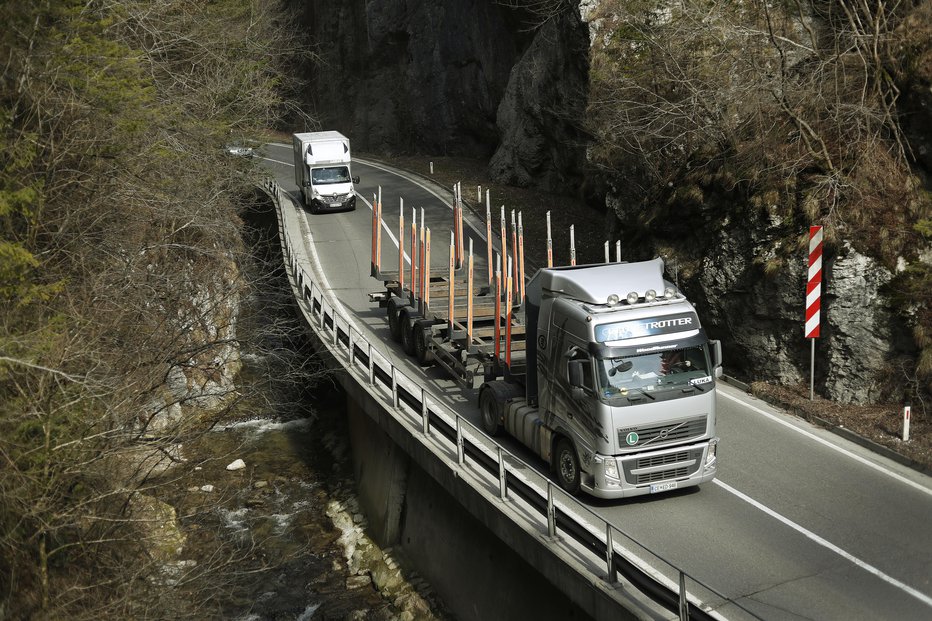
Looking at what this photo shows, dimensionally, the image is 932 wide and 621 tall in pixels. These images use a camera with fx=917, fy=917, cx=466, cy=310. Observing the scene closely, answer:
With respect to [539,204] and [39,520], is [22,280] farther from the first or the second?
[539,204]

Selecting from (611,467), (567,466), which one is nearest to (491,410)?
(567,466)

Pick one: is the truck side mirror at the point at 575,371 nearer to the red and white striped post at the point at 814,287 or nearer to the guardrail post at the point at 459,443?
the guardrail post at the point at 459,443

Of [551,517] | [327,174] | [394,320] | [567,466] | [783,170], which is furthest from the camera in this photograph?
[327,174]

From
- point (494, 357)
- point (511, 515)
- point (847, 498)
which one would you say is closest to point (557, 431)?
point (511, 515)

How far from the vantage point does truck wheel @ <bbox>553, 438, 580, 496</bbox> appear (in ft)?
42.1

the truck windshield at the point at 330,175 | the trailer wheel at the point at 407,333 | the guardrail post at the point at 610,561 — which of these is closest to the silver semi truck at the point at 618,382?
the guardrail post at the point at 610,561

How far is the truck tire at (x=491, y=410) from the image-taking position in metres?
15.2

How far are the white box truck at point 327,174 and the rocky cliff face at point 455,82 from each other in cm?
743

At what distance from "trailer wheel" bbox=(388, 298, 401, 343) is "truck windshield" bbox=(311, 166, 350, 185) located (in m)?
14.8

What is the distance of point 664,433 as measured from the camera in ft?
40.5

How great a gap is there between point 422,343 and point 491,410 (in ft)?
14.4

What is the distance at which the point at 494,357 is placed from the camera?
52.8ft

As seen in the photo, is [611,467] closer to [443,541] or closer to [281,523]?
[443,541]

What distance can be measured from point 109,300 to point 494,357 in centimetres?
653
